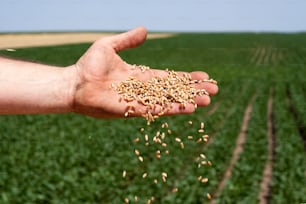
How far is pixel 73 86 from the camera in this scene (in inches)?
201

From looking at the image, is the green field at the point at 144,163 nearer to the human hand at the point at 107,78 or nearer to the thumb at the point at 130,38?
the human hand at the point at 107,78

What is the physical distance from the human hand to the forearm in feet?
0.38

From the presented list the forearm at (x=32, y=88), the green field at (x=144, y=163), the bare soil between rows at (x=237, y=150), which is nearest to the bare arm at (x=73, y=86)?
the forearm at (x=32, y=88)

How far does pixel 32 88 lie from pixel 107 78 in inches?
34.1

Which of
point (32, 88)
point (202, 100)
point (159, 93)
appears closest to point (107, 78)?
point (159, 93)

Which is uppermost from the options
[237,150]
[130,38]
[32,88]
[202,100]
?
[130,38]

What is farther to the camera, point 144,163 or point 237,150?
point 237,150

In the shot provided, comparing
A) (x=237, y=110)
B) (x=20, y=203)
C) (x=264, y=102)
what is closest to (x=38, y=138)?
(x=20, y=203)

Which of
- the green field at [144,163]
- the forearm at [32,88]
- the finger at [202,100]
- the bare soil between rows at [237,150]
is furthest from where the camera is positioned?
the bare soil between rows at [237,150]

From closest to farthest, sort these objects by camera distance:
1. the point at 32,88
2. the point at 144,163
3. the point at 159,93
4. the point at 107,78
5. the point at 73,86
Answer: the point at 32,88 → the point at 73,86 → the point at 159,93 → the point at 107,78 → the point at 144,163

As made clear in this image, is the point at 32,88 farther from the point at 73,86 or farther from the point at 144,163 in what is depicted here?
the point at 144,163

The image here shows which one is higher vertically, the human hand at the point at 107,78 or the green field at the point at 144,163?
the human hand at the point at 107,78

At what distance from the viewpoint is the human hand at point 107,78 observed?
5.00m

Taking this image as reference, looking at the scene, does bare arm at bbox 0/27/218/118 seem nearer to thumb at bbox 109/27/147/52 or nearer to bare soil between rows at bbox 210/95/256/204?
thumb at bbox 109/27/147/52
